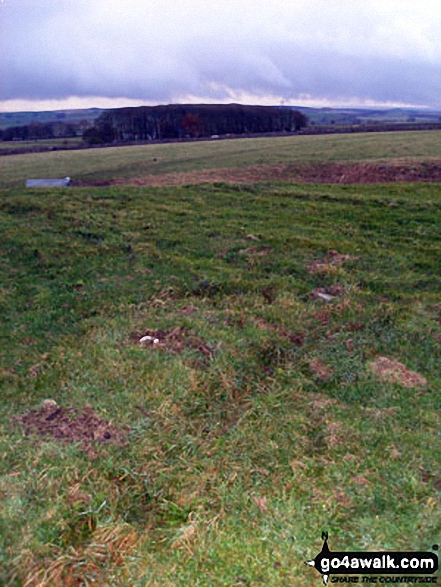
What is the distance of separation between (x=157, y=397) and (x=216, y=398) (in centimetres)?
71

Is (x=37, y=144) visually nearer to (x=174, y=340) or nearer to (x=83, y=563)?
(x=174, y=340)

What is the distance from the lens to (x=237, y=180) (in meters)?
20.6

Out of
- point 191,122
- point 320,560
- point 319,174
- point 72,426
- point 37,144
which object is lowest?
point 37,144

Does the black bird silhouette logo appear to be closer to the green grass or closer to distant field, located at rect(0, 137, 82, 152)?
the green grass

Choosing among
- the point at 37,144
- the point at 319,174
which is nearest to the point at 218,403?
the point at 319,174

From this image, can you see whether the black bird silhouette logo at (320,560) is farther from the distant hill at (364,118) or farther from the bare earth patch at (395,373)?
the distant hill at (364,118)

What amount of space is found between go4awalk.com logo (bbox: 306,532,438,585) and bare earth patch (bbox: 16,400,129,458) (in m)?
2.37

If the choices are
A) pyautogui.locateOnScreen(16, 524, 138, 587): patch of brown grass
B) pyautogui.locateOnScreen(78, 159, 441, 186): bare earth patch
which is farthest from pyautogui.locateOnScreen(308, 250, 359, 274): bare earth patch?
pyautogui.locateOnScreen(78, 159, 441, 186): bare earth patch

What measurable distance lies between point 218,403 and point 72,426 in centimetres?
166

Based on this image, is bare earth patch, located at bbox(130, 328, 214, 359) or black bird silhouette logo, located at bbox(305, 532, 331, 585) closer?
black bird silhouette logo, located at bbox(305, 532, 331, 585)

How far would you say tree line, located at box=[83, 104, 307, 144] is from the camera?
5919 centimetres

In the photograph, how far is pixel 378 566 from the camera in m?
3.53

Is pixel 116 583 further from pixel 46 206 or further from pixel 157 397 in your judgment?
pixel 46 206

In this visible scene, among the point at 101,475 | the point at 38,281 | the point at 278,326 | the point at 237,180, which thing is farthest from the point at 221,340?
the point at 237,180
